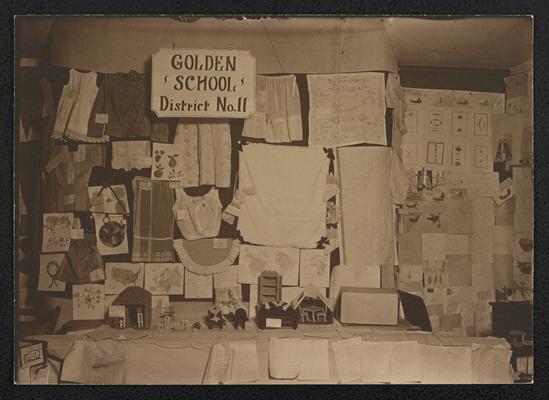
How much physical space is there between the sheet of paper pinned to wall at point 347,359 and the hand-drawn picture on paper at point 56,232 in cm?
75

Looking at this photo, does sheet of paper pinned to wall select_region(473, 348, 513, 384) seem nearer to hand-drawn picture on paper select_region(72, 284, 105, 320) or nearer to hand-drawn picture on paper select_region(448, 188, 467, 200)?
hand-drawn picture on paper select_region(448, 188, 467, 200)

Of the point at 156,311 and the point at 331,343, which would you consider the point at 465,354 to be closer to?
the point at 331,343

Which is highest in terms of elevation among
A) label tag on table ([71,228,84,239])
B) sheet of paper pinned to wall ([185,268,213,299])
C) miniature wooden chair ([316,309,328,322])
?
label tag on table ([71,228,84,239])

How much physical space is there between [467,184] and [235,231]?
0.63 meters

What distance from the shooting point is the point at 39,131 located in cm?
184

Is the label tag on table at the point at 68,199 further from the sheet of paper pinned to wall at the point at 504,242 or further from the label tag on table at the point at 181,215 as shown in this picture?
the sheet of paper pinned to wall at the point at 504,242

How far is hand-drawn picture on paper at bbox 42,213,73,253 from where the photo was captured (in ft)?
6.02

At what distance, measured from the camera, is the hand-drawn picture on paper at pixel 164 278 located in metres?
1.84

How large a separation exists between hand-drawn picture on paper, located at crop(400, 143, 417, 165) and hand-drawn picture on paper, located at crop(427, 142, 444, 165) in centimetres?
4

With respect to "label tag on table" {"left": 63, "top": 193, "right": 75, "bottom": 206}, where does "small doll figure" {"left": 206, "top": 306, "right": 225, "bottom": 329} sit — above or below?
below

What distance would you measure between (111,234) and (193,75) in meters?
0.47

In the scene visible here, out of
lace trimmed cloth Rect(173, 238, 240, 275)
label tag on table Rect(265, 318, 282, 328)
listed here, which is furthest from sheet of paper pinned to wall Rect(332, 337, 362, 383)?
lace trimmed cloth Rect(173, 238, 240, 275)

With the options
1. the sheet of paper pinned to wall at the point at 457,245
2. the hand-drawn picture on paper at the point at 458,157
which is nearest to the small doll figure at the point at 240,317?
the sheet of paper pinned to wall at the point at 457,245
